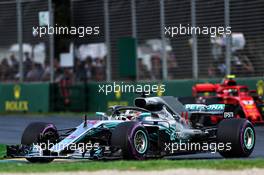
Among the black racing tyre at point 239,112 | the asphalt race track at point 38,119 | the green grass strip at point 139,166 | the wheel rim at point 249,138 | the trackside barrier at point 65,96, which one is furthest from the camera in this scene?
the trackside barrier at point 65,96

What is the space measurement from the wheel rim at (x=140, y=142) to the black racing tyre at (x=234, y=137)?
1.37 meters

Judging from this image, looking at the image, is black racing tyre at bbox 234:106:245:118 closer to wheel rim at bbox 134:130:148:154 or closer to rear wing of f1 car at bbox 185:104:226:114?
rear wing of f1 car at bbox 185:104:226:114

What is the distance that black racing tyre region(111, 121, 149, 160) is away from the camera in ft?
38.5

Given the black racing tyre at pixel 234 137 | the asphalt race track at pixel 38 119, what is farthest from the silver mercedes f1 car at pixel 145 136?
the asphalt race track at pixel 38 119

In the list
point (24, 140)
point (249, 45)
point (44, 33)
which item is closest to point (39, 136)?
point (24, 140)

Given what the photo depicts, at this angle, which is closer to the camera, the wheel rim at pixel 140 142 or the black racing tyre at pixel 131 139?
the black racing tyre at pixel 131 139

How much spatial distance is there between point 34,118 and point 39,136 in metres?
12.2

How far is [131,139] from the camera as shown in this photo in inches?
463

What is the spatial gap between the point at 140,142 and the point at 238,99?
28.4 feet

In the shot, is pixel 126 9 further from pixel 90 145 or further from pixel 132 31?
pixel 90 145

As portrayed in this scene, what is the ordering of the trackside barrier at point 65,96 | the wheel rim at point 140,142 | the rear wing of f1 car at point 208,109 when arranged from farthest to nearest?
the trackside barrier at point 65,96
the rear wing of f1 car at point 208,109
the wheel rim at point 140,142

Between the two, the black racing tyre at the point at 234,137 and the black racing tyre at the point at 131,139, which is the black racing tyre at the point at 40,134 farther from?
the black racing tyre at the point at 234,137

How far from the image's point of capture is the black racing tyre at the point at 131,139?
11750mm

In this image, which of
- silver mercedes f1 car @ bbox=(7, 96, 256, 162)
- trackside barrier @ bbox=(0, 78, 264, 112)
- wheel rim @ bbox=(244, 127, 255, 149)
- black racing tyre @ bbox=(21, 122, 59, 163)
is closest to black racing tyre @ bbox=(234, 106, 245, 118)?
trackside barrier @ bbox=(0, 78, 264, 112)
